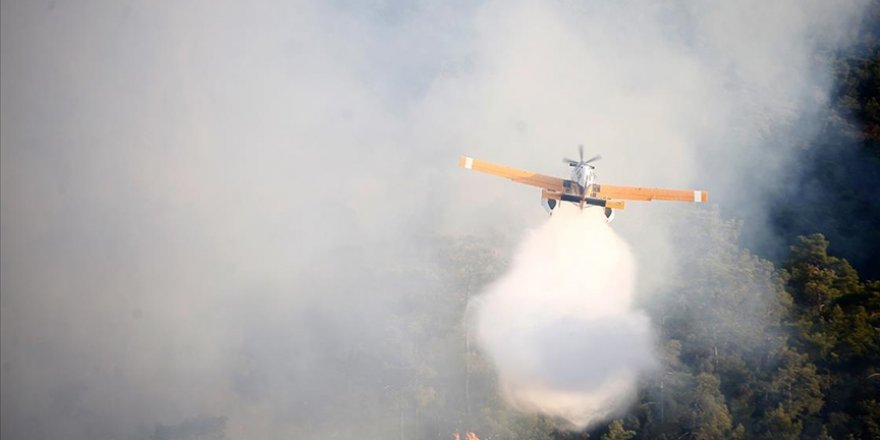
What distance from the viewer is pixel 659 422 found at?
200 feet

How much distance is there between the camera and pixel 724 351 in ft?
207

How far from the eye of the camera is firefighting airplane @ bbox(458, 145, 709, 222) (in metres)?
57.4

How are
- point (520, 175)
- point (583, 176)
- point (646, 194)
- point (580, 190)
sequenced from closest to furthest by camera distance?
1. point (583, 176)
2. point (580, 190)
3. point (520, 175)
4. point (646, 194)

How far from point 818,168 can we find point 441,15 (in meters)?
79.3

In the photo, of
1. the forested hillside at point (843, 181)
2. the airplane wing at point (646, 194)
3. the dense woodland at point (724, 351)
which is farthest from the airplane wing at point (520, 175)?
the forested hillside at point (843, 181)

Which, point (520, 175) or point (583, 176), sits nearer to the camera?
point (583, 176)

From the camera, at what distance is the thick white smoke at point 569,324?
64.9m

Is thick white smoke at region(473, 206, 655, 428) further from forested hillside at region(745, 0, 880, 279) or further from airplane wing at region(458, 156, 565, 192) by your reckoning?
forested hillside at region(745, 0, 880, 279)

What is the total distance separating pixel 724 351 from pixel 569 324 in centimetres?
1133

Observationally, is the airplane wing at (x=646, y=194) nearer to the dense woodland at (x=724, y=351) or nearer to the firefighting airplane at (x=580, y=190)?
the firefighting airplane at (x=580, y=190)

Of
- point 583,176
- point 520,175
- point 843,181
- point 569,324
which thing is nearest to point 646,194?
point 583,176

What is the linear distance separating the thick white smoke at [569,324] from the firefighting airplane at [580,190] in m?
11.0

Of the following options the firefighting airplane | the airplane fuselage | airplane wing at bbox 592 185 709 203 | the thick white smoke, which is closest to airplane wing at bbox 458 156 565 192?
the firefighting airplane

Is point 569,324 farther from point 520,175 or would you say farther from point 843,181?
point 843,181
